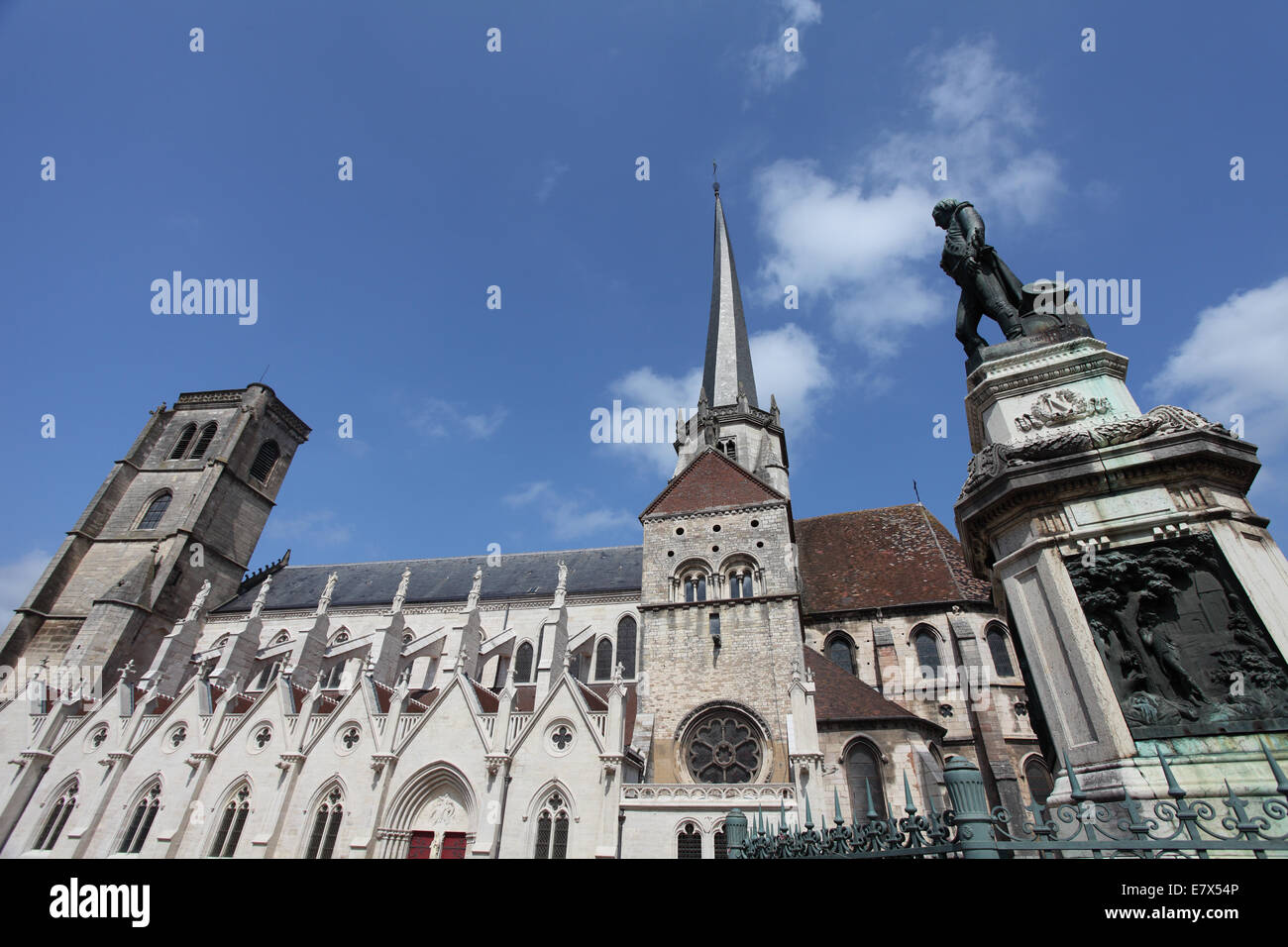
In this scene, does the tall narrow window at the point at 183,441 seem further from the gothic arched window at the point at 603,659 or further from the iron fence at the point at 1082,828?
the iron fence at the point at 1082,828

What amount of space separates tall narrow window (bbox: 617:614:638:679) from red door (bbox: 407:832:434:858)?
8868 mm

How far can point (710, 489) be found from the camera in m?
21.5

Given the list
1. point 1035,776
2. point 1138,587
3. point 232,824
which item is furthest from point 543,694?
point 1138,587

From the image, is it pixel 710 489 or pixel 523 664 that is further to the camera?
pixel 523 664

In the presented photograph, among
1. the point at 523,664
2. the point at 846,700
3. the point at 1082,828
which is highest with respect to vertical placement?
the point at 523,664

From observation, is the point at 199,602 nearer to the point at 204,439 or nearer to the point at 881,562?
the point at 204,439

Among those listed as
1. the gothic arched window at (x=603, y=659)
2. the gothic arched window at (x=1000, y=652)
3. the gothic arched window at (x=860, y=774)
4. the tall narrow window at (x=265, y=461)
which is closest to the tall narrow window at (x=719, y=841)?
the gothic arched window at (x=860, y=774)

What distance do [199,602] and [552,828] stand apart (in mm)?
23614

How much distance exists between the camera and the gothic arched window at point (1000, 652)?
18969 mm

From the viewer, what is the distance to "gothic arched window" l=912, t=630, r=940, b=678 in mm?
19469

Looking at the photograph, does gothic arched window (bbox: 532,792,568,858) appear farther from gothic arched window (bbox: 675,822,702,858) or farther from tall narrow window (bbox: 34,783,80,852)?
tall narrow window (bbox: 34,783,80,852)
